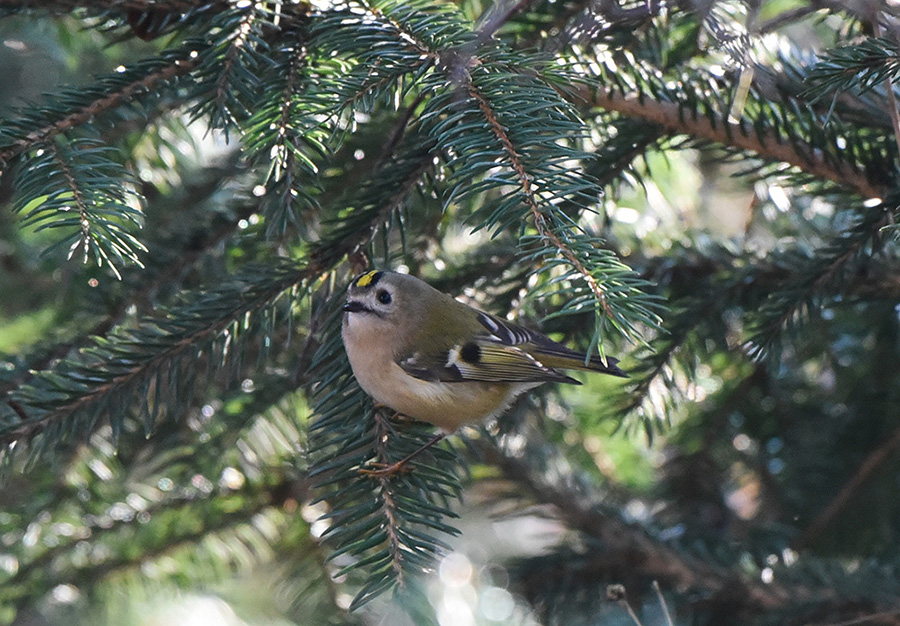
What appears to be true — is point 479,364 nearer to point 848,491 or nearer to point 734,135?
point 734,135

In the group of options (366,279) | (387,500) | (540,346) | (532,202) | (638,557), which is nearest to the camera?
(532,202)

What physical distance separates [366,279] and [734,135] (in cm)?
60

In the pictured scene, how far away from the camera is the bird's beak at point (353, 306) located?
131cm

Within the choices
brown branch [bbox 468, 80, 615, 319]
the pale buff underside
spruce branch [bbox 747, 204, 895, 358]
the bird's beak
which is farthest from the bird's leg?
spruce branch [bbox 747, 204, 895, 358]

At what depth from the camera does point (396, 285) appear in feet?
4.80

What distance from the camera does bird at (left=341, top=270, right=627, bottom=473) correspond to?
1.33 metres

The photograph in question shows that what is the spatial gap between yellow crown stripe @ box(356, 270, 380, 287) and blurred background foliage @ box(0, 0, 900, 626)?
0.15 feet

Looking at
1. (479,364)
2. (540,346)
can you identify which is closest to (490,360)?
(479,364)

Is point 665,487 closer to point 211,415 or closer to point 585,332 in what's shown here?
point 585,332

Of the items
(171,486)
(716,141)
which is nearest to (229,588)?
(171,486)

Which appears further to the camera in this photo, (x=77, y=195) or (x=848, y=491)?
(x=848, y=491)

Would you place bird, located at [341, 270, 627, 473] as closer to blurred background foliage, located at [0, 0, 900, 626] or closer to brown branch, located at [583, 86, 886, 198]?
blurred background foliage, located at [0, 0, 900, 626]

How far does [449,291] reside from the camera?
146 cm

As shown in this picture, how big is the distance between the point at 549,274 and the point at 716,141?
1.06 feet
